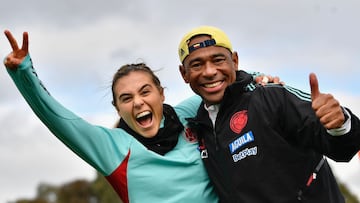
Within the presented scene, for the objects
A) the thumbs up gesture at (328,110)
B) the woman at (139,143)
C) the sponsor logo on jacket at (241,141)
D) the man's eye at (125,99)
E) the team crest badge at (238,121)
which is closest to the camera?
the thumbs up gesture at (328,110)

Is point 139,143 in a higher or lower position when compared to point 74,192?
higher

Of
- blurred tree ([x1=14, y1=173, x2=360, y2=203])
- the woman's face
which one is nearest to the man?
the woman's face

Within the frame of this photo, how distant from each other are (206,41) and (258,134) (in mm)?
1144

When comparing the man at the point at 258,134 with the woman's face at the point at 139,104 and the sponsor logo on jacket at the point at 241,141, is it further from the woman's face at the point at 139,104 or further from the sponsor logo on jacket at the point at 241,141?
the woman's face at the point at 139,104

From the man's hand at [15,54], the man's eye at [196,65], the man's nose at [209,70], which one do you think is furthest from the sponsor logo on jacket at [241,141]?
the man's hand at [15,54]

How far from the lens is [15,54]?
24.6ft

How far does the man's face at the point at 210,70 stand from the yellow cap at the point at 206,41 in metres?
0.04

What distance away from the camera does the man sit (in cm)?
735

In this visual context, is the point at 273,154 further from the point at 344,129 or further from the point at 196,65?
the point at 196,65

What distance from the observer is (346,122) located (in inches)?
276

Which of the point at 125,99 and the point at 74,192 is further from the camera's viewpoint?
the point at 74,192

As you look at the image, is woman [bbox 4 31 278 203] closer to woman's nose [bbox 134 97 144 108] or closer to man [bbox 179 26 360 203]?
woman's nose [bbox 134 97 144 108]

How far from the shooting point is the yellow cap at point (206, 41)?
27.2 feet

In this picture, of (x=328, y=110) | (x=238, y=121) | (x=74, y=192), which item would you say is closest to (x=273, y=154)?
(x=238, y=121)
